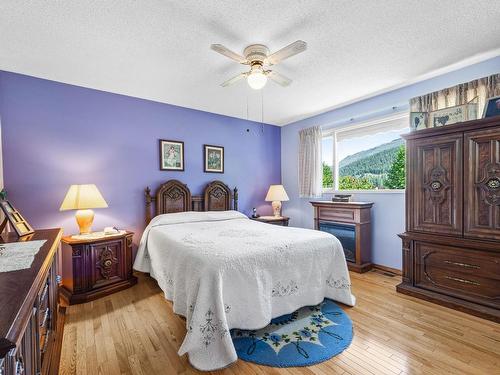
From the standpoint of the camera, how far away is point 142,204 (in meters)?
3.58

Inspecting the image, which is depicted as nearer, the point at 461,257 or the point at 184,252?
the point at 184,252

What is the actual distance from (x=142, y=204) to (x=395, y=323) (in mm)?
3324

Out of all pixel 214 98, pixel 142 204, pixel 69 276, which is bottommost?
pixel 69 276

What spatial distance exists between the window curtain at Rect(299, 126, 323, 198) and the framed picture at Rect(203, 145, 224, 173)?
1.52 metres

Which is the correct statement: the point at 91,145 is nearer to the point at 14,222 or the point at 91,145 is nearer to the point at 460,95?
the point at 14,222

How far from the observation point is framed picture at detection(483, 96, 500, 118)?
2.30 meters

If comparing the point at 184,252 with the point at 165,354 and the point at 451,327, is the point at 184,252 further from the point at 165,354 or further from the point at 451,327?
the point at 451,327

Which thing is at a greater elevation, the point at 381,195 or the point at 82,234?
the point at 381,195

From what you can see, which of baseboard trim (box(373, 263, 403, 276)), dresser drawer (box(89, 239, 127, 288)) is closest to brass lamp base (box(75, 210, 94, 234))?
dresser drawer (box(89, 239, 127, 288))

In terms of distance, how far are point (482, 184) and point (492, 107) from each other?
0.74 metres

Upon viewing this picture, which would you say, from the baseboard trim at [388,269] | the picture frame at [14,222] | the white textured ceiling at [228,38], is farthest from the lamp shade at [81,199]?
the baseboard trim at [388,269]

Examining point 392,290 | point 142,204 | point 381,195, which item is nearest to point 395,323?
point 392,290

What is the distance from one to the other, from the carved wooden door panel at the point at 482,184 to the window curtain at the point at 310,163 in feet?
7.16

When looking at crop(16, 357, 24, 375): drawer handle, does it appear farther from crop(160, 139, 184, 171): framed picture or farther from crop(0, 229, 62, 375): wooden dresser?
crop(160, 139, 184, 171): framed picture
